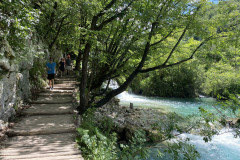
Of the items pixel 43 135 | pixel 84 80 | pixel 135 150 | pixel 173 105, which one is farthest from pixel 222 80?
pixel 43 135

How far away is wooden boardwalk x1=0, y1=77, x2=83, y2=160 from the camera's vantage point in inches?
143

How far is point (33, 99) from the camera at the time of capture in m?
7.44

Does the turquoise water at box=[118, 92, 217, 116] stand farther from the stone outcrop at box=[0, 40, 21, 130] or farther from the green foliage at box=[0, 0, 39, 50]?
the green foliage at box=[0, 0, 39, 50]

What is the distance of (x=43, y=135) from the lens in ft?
15.2

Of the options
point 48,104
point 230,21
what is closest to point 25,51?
point 48,104

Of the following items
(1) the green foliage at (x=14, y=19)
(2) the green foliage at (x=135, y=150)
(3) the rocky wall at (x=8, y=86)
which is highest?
(1) the green foliage at (x=14, y=19)

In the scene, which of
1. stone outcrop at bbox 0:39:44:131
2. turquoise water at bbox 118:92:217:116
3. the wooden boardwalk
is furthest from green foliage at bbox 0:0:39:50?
turquoise water at bbox 118:92:217:116

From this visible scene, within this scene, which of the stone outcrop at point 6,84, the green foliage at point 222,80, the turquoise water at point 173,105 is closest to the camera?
the stone outcrop at point 6,84

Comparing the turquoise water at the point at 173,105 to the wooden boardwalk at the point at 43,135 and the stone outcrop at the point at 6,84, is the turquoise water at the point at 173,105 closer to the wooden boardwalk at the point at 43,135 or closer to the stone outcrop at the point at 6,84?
the wooden boardwalk at the point at 43,135

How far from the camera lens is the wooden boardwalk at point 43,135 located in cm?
363

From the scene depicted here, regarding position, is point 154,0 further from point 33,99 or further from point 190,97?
point 190,97

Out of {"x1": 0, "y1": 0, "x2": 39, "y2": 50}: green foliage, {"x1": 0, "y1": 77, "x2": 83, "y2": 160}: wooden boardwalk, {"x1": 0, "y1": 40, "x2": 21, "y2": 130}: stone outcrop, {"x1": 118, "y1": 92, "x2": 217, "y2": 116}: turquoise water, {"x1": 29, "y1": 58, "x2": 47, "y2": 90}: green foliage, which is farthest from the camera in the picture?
{"x1": 118, "y1": 92, "x2": 217, "y2": 116}: turquoise water

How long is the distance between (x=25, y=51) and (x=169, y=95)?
25374mm

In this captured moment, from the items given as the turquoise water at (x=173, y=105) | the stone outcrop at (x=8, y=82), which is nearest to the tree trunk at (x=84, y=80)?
the stone outcrop at (x=8, y=82)
